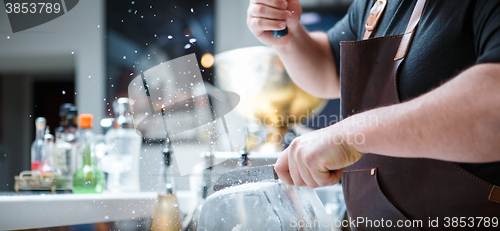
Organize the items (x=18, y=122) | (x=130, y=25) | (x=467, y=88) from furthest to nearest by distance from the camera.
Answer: (x=18, y=122) < (x=130, y=25) < (x=467, y=88)

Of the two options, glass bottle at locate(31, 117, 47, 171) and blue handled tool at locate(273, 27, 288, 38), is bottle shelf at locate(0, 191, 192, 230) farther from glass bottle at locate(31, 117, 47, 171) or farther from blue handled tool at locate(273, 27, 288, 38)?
blue handled tool at locate(273, 27, 288, 38)

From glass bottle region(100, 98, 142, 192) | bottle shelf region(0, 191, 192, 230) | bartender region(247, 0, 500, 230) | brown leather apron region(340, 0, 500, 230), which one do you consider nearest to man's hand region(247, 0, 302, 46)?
bartender region(247, 0, 500, 230)

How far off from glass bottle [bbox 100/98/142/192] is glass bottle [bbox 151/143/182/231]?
1.45 feet

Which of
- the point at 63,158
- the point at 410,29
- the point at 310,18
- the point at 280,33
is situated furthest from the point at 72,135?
the point at 310,18

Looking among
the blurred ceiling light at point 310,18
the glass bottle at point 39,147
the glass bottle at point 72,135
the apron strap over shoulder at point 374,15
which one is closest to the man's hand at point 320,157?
the apron strap over shoulder at point 374,15

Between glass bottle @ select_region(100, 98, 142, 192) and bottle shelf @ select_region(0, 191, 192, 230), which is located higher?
glass bottle @ select_region(100, 98, 142, 192)

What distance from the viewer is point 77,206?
994mm

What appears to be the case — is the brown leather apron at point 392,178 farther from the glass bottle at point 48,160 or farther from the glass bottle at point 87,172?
the glass bottle at point 48,160

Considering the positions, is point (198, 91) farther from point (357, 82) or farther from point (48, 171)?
point (48, 171)

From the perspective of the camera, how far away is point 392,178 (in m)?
0.64

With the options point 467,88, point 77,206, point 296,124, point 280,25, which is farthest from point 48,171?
point 467,88

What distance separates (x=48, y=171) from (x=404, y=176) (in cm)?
120

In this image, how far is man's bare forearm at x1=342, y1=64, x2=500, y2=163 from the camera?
436 mm

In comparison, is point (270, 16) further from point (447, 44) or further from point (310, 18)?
point (310, 18)
